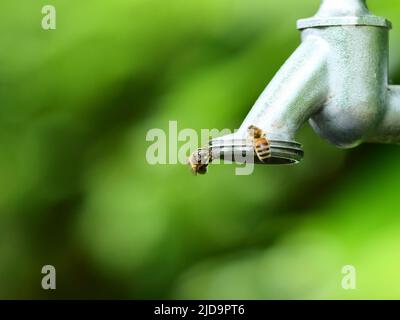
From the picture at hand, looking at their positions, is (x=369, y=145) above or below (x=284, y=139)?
above

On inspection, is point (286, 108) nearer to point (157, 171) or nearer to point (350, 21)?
point (350, 21)

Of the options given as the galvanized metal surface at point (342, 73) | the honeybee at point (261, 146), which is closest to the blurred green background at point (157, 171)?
the galvanized metal surface at point (342, 73)

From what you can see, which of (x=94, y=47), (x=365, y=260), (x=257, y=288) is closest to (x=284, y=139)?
(x=365, y=260)

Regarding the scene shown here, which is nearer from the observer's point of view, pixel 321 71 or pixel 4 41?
pixel 321 71

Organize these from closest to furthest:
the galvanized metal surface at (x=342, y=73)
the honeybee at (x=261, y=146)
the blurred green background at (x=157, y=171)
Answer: the honeybee at (x=261, y=146) → the galvanized metal surface at (x=342, y=73) → the blurred green background at (x=157, y=171)

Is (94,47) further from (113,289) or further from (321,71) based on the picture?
(321,71)

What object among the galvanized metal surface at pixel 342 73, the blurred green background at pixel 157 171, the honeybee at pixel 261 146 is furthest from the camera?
the blurred green background at pixel 157 171

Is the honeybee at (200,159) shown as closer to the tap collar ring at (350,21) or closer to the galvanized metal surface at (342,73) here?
the galvanized metal surface at (342,73)
